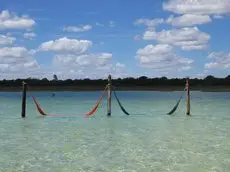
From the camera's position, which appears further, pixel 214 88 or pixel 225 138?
pixel 214 88

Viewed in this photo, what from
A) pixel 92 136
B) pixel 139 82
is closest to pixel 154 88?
pixel 139 82

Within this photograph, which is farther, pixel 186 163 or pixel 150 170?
pixel 186 163

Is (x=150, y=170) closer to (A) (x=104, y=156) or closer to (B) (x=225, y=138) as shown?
(A) (x=104, y=156)

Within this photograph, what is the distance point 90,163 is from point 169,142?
5473 mm

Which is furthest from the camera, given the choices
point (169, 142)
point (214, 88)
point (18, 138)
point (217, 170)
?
point (214, 88)

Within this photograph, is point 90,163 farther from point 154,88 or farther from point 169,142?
point 154,88

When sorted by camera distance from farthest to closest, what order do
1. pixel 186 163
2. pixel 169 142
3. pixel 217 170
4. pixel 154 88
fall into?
pixel 154 88, pixel 169 142, pixel 186 163, pixel 217 170

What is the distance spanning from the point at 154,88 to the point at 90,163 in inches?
6388

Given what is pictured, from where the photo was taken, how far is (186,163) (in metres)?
13.5

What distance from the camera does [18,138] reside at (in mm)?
19953

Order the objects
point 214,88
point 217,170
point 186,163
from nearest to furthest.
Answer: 1. point 217,170
2. point 186,163
3. point 214,88

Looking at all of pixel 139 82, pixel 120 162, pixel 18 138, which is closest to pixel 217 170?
pixel 120 162

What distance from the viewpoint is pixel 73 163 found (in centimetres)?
1377

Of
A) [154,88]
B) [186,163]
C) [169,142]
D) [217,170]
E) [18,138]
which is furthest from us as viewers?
[154,88]
